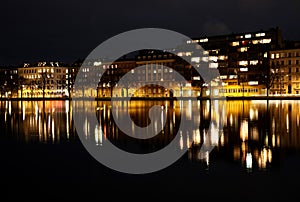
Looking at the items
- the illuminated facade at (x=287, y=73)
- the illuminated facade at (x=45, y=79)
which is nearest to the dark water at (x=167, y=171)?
the illuminated facade at (x=287, y=73)

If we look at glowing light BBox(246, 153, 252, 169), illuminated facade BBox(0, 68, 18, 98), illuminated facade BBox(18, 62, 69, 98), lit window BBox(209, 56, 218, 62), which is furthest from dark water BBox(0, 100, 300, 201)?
illuminated facade BBox(0, 68, 18, 98)

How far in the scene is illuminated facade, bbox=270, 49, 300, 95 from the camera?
409ft

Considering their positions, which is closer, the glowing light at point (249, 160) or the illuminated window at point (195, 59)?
the glowing light at point (249, 160)

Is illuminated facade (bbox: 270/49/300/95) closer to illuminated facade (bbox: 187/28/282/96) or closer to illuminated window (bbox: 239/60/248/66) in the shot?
illuminated facade (bbox: 187/28/282/96)

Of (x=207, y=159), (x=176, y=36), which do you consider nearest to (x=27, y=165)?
(x=207, y=159)

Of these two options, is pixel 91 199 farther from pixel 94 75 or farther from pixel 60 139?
pixel 94 75

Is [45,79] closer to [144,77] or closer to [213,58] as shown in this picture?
[144,77]

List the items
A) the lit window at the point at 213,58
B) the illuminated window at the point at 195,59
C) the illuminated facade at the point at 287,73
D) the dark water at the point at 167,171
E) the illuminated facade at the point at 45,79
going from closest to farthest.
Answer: the dark water at the point at 167,171 < the illuminated facade at the point at 287,73 < the lit window at the point at 213,58 < the illuminated window at the point at 195,59 < the illuminated facade at the point at 45,79

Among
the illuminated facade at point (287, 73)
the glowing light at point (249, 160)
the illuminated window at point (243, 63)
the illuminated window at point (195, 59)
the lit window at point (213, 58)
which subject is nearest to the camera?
the glowing light at point (249, 160)

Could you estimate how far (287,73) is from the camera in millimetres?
126375

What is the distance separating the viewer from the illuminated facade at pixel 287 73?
12469cm

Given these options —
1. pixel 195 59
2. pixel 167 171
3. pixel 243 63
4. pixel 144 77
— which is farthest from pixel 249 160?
pixel 144 77

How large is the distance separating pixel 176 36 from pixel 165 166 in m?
176

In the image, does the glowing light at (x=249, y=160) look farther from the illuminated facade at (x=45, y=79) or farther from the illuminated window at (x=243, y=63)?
the illuminated facade at (x=45, y=79)
